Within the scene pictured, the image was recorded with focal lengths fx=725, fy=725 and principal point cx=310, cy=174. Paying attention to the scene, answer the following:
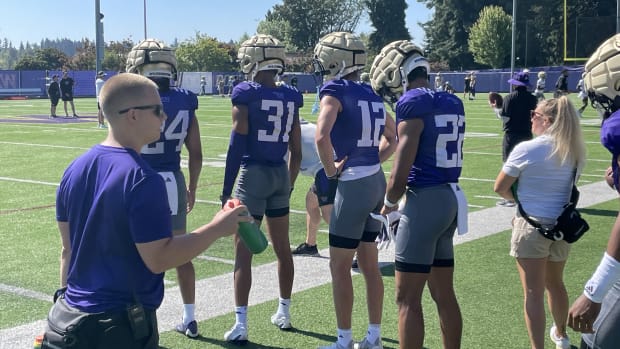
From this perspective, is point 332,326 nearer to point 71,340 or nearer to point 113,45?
point 71,340

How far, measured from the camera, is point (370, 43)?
306ft

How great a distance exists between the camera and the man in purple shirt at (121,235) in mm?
2873

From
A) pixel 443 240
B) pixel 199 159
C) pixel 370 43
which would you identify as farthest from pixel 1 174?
pixel 370 43

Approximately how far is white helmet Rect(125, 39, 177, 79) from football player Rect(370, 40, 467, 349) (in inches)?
75.9

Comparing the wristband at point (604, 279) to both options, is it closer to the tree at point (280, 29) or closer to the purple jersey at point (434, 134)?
the purple jersey at point (434, 134)

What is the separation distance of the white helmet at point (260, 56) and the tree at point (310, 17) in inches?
3773

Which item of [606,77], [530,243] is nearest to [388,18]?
[530,243]

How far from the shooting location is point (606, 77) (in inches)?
128

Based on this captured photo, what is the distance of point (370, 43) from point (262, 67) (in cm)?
8936

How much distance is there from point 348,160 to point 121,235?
8.07ft

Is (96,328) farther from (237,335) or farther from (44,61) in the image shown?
(44,61)

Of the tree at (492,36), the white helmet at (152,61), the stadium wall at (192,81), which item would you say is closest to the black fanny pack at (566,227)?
the white helmet at (152,61)

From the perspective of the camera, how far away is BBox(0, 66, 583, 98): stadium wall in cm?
5316

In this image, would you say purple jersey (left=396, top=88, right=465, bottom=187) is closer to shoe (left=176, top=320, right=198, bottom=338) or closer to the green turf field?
the green turf field
